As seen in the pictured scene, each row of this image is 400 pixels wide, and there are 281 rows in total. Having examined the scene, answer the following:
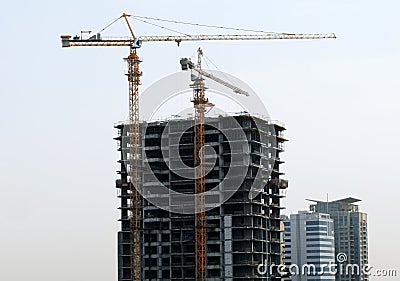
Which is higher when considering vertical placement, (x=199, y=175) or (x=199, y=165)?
(x=199, y=165)

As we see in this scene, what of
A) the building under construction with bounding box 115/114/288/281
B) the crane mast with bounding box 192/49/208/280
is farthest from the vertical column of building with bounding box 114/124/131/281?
the crane mast with bounding box 192/49/208/280

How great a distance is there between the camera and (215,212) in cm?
16912

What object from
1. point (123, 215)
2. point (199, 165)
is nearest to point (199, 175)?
point (199, 165)

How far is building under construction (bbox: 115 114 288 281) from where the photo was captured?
547 feet

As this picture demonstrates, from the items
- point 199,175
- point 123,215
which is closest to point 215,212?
point 199,175

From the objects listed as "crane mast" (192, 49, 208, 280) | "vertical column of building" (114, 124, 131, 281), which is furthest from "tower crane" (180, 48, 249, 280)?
"vertical column of building" (114, 124, 131, 281)

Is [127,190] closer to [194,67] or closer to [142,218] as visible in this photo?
[142,218]

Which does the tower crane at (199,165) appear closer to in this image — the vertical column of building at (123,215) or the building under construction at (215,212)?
the building under construction at (215,212)

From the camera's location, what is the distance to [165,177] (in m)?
173

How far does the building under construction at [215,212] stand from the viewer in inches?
6560

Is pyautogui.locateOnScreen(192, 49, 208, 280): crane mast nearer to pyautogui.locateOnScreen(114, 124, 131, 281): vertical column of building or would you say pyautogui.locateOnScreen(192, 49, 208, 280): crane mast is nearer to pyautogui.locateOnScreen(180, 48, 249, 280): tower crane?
pyautogui.locateOnScreen(180, 48, 249, 280): tower crane

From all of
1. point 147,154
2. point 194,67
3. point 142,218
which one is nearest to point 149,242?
point 142,218

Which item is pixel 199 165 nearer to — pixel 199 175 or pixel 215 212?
pixel 199 175

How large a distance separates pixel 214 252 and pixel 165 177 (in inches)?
663
